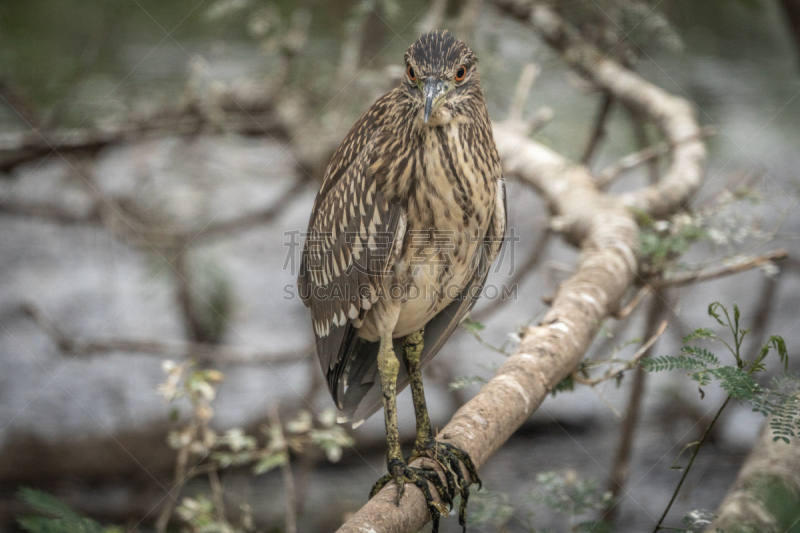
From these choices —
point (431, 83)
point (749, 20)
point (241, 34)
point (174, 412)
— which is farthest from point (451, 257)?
point (749, 20)

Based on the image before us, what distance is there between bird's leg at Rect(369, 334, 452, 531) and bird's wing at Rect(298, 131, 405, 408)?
0.16m

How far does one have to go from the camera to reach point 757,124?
600 cm

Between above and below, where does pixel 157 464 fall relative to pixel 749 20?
below

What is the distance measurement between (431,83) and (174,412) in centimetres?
179

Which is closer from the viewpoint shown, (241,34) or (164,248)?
(164,248)

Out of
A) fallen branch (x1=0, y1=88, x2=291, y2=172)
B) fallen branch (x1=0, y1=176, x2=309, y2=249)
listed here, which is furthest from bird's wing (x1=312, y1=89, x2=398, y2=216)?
fallen branch (x1=0, y1=176, x2=309, y2=249)

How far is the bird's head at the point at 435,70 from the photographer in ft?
5.96

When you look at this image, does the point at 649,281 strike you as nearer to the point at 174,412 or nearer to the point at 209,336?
the point at 174,412

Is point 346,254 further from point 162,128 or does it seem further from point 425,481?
point 162,128

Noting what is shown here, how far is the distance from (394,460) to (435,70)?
119cm

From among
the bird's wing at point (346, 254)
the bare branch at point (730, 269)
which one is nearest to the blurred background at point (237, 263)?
the bare branch at point (730, 269)

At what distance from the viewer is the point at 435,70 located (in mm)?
1818

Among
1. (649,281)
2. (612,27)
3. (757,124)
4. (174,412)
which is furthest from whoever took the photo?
(757,124)

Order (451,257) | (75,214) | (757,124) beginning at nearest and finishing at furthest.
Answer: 1. (451,257)
2. (75,214)
3. (757,124)
